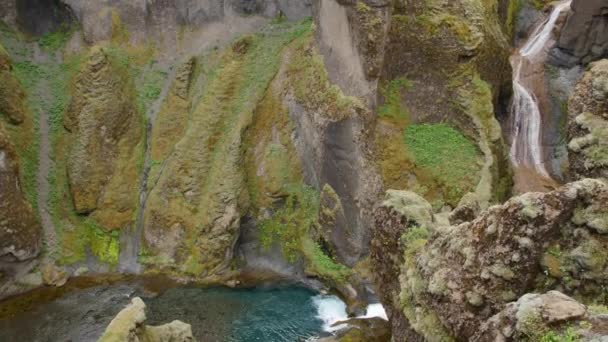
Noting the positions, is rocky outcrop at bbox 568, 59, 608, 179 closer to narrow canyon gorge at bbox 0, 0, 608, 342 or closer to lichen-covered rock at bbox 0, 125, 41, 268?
narrow canyon gorge at bbox 0, 0, 608, 342

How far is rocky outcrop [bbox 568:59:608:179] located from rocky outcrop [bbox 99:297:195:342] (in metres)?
14.8

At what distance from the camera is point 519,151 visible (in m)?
32.0

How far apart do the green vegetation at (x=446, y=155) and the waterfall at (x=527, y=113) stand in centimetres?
648

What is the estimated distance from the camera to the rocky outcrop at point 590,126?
18812 millimetres

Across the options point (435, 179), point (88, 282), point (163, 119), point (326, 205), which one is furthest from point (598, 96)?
point (88, 282)

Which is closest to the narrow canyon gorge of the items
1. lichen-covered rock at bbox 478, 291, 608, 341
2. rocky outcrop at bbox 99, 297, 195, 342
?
rocky outcrop at bbox 99, 297, 195, 342

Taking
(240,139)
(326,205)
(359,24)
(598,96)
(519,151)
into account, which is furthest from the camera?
(519,151)

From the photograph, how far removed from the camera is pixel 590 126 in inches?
776

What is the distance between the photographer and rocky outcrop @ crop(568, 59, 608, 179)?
18.8 metres

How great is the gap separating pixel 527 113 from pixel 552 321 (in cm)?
2608

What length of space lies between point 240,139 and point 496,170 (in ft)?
42.9

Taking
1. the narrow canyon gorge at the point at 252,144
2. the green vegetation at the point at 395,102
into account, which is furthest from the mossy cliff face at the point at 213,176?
the green vegetation at the point at 395,102

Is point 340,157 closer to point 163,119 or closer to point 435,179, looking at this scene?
point 435,179

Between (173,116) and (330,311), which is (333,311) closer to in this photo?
(330,311)
